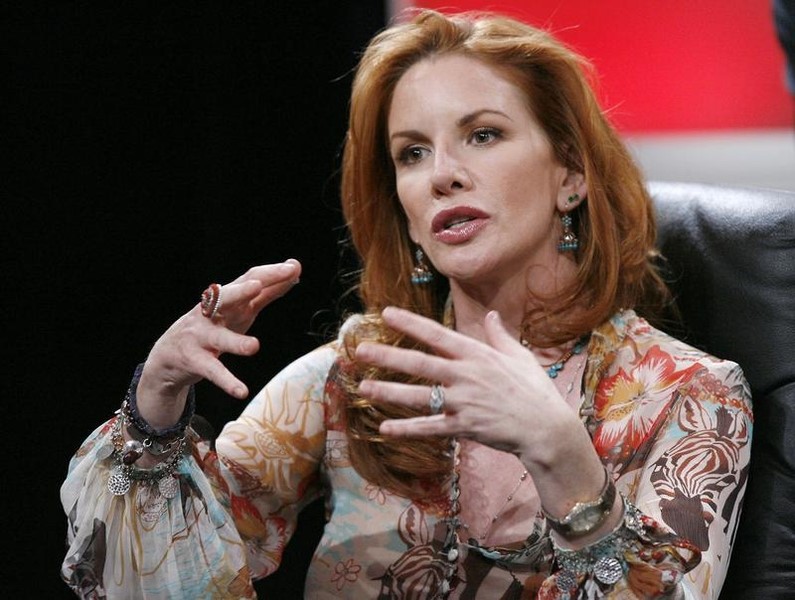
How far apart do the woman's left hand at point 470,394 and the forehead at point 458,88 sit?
21.8 inches

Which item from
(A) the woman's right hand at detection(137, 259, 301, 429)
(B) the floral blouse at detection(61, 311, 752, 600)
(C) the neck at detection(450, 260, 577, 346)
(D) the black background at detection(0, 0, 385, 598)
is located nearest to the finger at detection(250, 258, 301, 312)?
(A) the woman's right hand at detection(137, 259, 301, 429)

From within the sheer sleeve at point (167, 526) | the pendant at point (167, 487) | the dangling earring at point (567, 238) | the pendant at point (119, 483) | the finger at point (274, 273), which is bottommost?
the sheer sleeve at point (167, 526)

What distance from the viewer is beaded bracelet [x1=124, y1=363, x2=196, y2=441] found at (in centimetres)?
144

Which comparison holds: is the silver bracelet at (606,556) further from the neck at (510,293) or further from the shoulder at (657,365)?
the neck at (510,293)

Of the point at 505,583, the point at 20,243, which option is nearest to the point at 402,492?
the point at 505,583

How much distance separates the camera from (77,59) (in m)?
2.18

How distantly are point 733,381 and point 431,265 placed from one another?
1.75ft

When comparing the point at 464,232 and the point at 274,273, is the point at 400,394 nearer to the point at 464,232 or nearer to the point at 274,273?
the point at 274,273

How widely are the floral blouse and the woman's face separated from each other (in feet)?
0.64

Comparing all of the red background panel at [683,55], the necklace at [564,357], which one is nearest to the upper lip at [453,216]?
the necklace at [564,357]

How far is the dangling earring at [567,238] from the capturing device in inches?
66.7

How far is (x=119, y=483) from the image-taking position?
4.74 ft

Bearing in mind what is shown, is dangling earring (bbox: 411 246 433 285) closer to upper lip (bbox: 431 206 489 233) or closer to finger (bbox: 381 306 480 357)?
upper lip (bbox: 431 206 489 233)

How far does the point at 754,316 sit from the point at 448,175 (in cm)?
50
